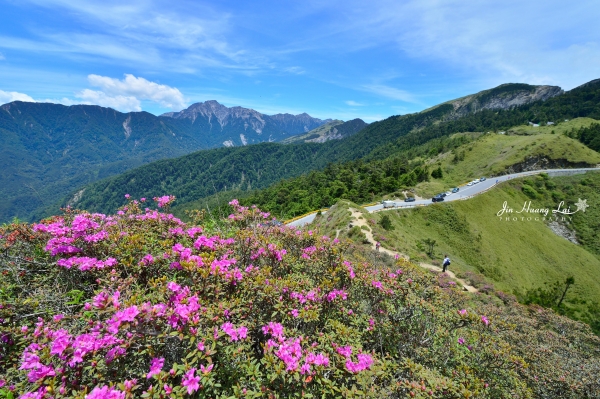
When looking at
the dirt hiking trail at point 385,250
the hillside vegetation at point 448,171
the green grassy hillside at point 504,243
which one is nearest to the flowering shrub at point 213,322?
the dirt hiking trail at point 385,250

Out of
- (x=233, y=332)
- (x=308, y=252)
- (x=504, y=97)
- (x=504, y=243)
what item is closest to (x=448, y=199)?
(x=504, y=243)

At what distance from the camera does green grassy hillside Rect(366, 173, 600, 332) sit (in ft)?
84.7

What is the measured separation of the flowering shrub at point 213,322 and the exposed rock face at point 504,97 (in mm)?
215832

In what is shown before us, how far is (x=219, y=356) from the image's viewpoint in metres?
2.71

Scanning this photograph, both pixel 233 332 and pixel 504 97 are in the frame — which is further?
pixel 504 97

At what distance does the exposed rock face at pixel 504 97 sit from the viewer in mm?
178000

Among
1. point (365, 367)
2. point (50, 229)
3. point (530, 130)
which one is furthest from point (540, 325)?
point (530, 130)

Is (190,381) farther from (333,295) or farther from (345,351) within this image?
(333,295)

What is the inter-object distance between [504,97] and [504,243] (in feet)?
697

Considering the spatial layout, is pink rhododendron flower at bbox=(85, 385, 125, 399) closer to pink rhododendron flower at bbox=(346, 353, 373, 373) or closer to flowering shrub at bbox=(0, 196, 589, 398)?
flowering shrub at bbox=(0, 196, 589, 398)

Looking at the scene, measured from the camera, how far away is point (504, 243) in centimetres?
3253

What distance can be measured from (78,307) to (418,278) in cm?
603

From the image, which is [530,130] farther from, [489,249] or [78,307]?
[78,307]

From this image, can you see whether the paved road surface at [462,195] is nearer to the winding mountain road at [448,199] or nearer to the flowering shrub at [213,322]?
the winding mountain road at [448,199]
